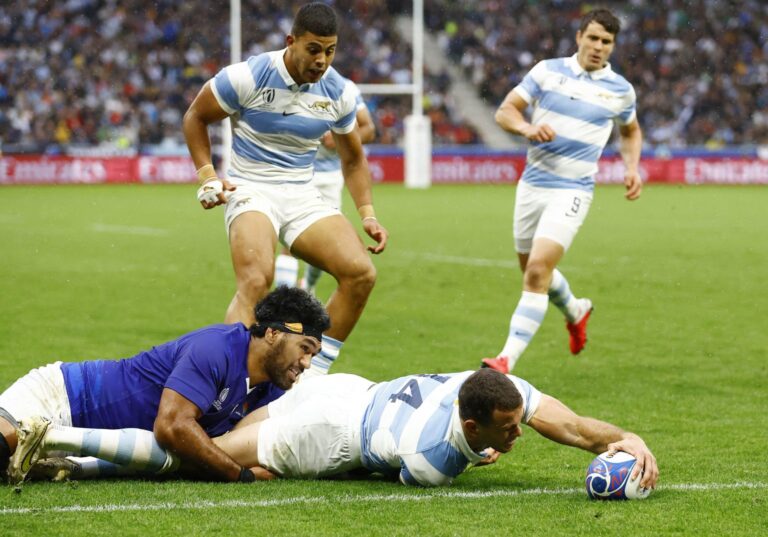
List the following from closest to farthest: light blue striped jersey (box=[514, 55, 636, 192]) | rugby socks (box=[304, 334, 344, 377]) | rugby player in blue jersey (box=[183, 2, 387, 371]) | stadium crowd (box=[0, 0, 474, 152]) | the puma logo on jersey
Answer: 1. rugby player in blue jersey (box=[183, 2, 387, 371])
2. rugby socks (box=[304, 334, 344, 377])
3. the puma logo on jersey
4. light blue striped jersey (box=[514, 55, 636, 192])
5. stadium crowd (box=[0, 0, 474, 152])

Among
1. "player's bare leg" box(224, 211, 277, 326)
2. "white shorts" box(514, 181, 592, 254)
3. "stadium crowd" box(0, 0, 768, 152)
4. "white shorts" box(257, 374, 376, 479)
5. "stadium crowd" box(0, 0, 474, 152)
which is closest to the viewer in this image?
"white shorts" box(257, 374, 376, 479)

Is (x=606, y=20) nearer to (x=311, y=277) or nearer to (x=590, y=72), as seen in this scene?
(x=590, y=72)

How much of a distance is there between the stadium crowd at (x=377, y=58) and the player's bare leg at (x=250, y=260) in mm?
27002

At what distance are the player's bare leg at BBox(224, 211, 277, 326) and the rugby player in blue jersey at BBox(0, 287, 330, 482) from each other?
114 cm

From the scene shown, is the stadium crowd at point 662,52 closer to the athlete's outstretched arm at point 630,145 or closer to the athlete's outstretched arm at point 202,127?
the athlete's outstretched arm at point 630,145

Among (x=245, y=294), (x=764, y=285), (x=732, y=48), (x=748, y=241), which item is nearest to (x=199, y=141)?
(x=245, y=294)

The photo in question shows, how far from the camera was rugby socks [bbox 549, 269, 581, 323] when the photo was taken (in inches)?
370

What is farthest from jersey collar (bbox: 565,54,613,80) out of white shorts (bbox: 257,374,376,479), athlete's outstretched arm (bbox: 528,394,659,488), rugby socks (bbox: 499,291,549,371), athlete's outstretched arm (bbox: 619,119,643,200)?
athlete's outstretched arm (bbox: 528,394,659,488)

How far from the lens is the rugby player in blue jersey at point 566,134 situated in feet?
29.1

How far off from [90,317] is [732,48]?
32094mm

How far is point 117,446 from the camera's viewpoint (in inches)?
215

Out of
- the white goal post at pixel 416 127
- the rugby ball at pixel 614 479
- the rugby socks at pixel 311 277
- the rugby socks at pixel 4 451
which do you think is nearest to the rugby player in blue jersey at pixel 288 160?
the rugby socks at pixel 4 451

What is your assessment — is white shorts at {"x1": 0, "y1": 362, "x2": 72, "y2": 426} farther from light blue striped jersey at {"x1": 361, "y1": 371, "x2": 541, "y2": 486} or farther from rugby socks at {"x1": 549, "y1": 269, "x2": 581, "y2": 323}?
rugby socks at {"x1": 549, "y1": 269, "x2": 581, "y2": 323}

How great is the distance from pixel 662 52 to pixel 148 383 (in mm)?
35582
